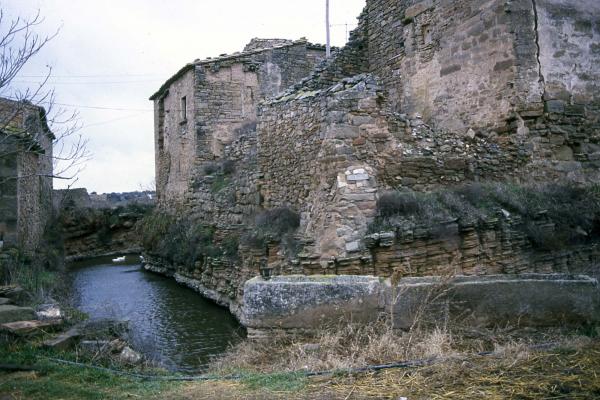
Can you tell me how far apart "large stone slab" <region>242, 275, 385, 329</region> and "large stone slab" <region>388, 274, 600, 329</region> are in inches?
8.6

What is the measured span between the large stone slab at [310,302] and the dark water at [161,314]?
213 centimetres

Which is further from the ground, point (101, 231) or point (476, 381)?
point (101, 231)

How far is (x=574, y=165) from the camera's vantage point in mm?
9305

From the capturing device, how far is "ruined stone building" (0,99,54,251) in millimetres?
7948

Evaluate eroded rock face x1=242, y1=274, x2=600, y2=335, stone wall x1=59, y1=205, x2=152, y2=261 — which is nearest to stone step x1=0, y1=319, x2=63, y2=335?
eroded rock face x1=242, y1=274, x2=600, y2=335

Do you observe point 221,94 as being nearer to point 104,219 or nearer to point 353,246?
point 104,219

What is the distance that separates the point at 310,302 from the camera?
14.4 feet

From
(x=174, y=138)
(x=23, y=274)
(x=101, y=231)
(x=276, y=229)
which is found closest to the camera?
(x=23, y=274)

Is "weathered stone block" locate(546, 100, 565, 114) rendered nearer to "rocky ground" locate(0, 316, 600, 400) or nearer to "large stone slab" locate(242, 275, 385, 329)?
"rocky ground" locate(0, 316, 600, 400)

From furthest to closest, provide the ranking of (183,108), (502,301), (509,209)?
1. (183,108)
2. (509,209)
3. (502,301)

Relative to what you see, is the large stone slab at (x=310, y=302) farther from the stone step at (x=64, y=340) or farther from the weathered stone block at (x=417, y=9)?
the weathered stone block at (x=417, y=9)

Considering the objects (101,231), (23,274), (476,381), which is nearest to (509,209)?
(476,381)

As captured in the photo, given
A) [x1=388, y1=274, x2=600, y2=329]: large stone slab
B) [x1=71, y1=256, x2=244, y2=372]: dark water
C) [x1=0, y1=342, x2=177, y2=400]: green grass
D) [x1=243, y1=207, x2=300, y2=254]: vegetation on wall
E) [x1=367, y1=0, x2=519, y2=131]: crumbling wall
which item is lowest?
A: [x1=71, y1=256, x2=244, y2=372]: dark water

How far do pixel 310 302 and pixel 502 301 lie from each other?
5.38ft
